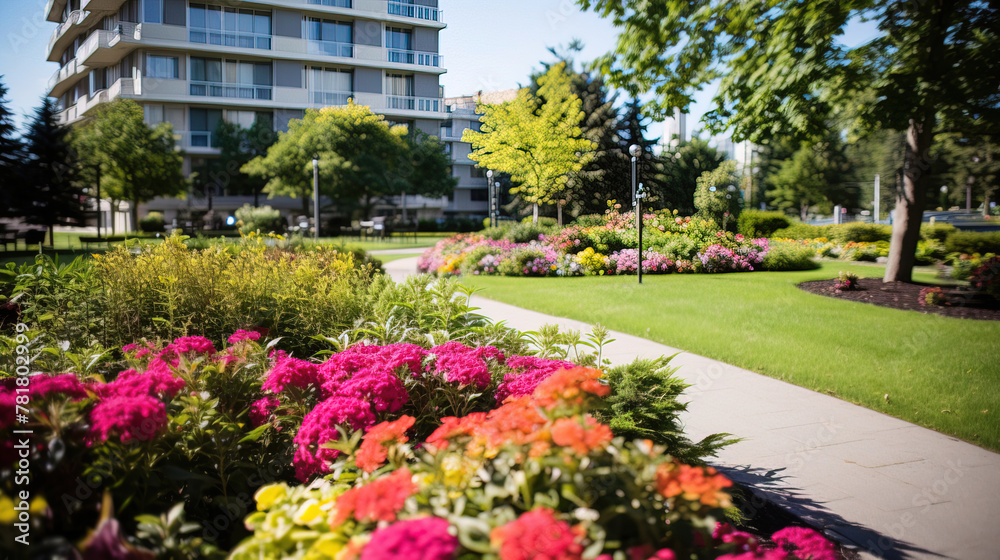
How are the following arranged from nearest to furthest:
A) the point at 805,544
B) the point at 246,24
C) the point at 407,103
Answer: the point at 805,544, the point at 407,103, the point at 246,24

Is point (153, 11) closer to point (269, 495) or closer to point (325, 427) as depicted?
point (325, 427)

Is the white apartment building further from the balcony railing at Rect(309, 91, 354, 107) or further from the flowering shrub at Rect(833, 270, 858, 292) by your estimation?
the flowering shrub at Rect(833, 270, 858, 292)

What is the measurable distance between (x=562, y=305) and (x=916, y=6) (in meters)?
5.92

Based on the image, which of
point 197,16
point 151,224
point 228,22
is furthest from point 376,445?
point 151,224

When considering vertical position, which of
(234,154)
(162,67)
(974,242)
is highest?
(162,67)

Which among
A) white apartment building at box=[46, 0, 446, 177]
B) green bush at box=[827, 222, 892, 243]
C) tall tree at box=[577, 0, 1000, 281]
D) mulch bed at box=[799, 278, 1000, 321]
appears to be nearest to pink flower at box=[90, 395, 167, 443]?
tall tree at box=[577, 0, 1000, 281]

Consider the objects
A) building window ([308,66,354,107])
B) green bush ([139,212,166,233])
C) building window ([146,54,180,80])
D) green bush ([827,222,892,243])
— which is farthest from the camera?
green bush ([139,212,166,233])

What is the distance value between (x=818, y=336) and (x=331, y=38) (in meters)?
11.7

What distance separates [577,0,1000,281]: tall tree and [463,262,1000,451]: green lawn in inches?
90.9

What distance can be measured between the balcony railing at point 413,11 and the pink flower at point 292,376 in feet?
18.2

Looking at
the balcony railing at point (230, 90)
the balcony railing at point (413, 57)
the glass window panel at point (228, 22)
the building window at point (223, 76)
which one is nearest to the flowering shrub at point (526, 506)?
the balcony railing at point (413, 57)

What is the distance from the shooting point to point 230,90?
2948 centimetres

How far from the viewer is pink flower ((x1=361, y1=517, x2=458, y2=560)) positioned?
3.20 ft

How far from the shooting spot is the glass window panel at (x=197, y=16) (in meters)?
23.4
